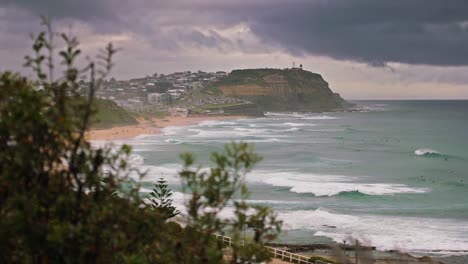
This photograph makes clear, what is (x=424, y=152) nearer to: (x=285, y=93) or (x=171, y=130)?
(x=171, y=130)

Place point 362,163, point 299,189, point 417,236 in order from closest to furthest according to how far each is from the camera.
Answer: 1. point 417,236
2. point 299,189
3. point 362,163

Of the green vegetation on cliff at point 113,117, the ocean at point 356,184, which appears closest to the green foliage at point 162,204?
the ocean at point 356,184

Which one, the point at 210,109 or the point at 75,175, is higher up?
the point at 210,109

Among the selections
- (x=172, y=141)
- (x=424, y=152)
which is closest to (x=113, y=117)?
(x=172, y=141)

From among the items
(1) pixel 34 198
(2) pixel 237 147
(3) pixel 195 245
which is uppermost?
(2) pixel 237 147

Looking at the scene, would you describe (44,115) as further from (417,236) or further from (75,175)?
(417,236)

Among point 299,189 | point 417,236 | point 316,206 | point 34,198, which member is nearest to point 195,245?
point 34,198
